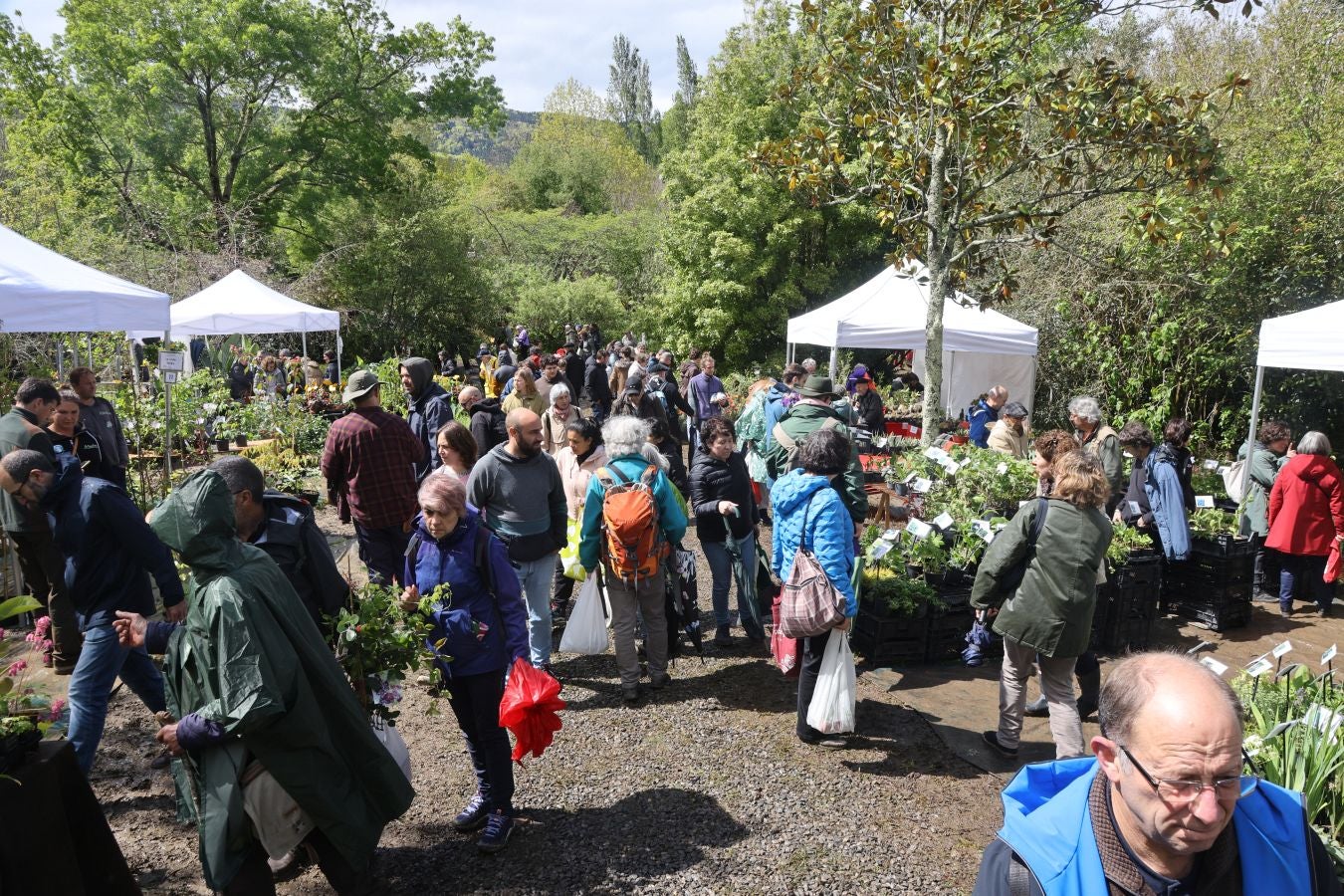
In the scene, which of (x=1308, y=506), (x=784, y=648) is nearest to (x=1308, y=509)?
(x=1308, y=506)

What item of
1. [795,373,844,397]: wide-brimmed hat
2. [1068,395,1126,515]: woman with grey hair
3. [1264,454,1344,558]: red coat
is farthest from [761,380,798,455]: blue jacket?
[1264,454,1344,558]: red coat

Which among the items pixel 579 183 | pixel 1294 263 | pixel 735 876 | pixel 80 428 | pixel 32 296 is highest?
pixel 579 183

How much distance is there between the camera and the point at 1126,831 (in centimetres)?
155

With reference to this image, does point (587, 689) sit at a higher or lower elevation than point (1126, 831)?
lower

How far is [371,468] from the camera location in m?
5.30

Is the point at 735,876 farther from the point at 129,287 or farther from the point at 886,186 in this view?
the point at 886,186

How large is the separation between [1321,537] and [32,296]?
9.77 metres

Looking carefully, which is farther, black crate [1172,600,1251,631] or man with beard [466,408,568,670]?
black crate [1172,600,1251,631]

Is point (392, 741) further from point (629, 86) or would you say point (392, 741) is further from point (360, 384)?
point (629, 86)

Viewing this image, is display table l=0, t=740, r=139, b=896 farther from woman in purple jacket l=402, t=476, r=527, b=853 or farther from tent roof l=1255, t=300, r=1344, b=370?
tent roof l=1255, t=300, r=1344, b=370

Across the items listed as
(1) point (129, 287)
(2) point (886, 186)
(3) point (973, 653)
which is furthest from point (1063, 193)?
(1) point (129, 287)

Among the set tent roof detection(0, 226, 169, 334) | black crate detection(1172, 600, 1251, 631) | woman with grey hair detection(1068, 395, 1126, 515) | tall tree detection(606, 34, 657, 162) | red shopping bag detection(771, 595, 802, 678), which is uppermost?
tall tree detection(606, 34, 657, 162)

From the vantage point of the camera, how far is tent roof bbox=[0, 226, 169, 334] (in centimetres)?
561

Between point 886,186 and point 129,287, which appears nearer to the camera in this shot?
point 129,287
